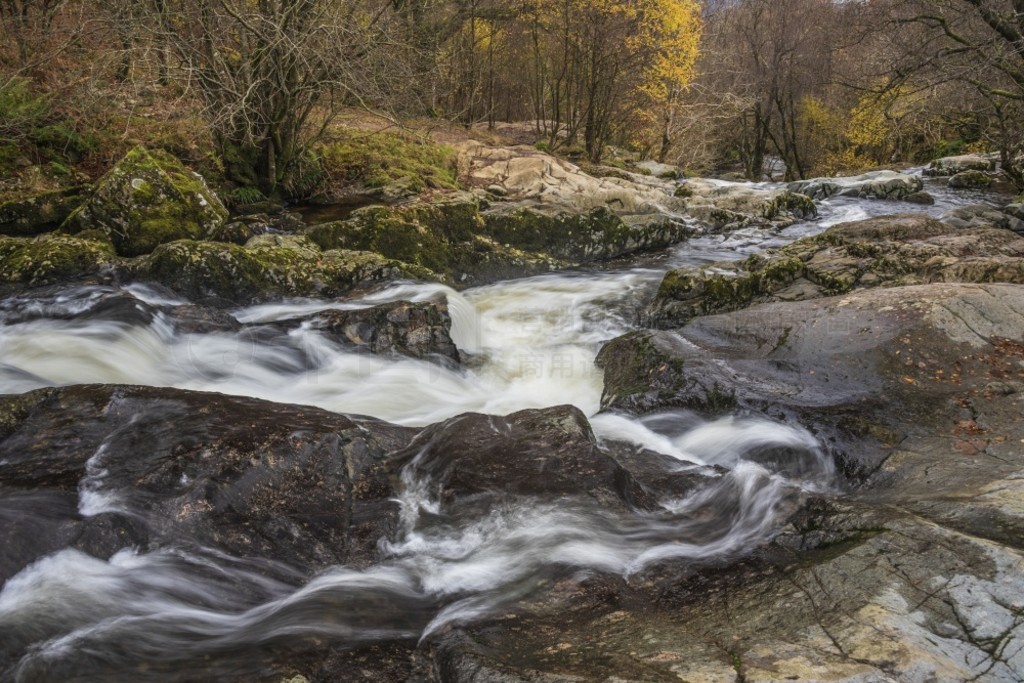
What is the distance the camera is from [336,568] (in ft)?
11.1

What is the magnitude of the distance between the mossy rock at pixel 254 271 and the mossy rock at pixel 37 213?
8.01ft

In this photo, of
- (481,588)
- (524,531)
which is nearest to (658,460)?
(524,531)

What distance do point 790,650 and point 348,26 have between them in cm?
1095

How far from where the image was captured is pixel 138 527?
133 inches

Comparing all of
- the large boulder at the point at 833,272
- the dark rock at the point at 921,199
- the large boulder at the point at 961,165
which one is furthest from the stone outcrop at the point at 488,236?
the large boulder at the point at 961,165

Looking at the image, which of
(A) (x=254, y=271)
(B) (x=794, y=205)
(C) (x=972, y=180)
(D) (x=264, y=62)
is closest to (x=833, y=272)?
(A) (x=254, y=271)

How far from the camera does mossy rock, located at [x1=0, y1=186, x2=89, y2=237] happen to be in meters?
8.95

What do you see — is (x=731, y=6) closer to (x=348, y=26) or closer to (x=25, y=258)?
(x=348, y=26)

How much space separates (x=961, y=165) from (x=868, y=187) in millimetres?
5576

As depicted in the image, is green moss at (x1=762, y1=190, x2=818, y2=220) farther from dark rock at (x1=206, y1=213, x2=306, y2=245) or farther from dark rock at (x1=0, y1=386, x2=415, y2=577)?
dark rock at (x1=0, y1=386, x2=415, y2=577)

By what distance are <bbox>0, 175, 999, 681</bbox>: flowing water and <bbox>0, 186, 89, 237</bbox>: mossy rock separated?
2.76 metres

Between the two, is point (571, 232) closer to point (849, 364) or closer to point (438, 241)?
point (438, 241)

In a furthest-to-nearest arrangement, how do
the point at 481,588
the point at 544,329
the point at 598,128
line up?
Answer: the point at 598,128 → the point at 544,329 → the point at 481,588

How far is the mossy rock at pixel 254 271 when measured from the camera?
25.3 ft
